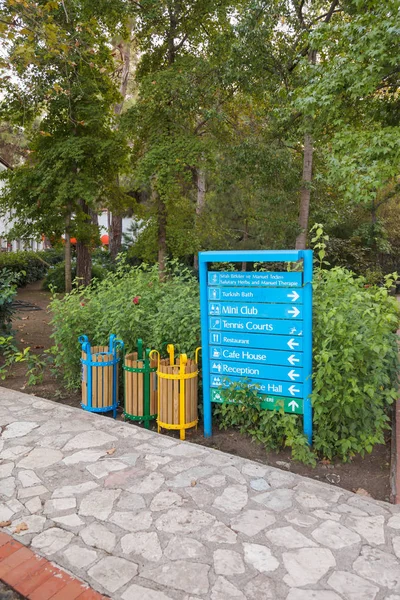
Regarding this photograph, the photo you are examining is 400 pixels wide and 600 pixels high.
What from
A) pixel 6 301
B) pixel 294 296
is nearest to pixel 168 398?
pixel 294 296

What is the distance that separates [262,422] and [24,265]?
16.4 metres

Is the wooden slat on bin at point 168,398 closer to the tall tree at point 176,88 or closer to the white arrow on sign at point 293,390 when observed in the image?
the white arrow on sign at point 293,390

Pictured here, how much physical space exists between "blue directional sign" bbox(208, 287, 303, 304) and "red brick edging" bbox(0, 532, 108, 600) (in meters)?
2.44

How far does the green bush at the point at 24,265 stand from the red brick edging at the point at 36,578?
15684 mm

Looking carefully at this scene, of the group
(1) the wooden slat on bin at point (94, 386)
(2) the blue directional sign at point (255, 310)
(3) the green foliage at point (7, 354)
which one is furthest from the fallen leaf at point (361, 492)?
(3) the green foliage at point (7, 354)

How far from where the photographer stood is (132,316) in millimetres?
4953

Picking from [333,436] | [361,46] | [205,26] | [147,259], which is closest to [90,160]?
[147,259]

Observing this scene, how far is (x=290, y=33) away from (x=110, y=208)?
6.39m

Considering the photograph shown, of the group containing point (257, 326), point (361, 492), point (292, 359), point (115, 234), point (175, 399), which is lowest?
point (361, 492)

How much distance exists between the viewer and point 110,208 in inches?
443

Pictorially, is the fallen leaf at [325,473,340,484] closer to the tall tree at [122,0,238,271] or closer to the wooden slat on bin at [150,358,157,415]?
the wooden slat on bin at [150,358,157,415]

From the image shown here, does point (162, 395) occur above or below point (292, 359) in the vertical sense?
below

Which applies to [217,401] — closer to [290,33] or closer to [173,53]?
[173,53]

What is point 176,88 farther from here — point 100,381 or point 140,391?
point 140,391
